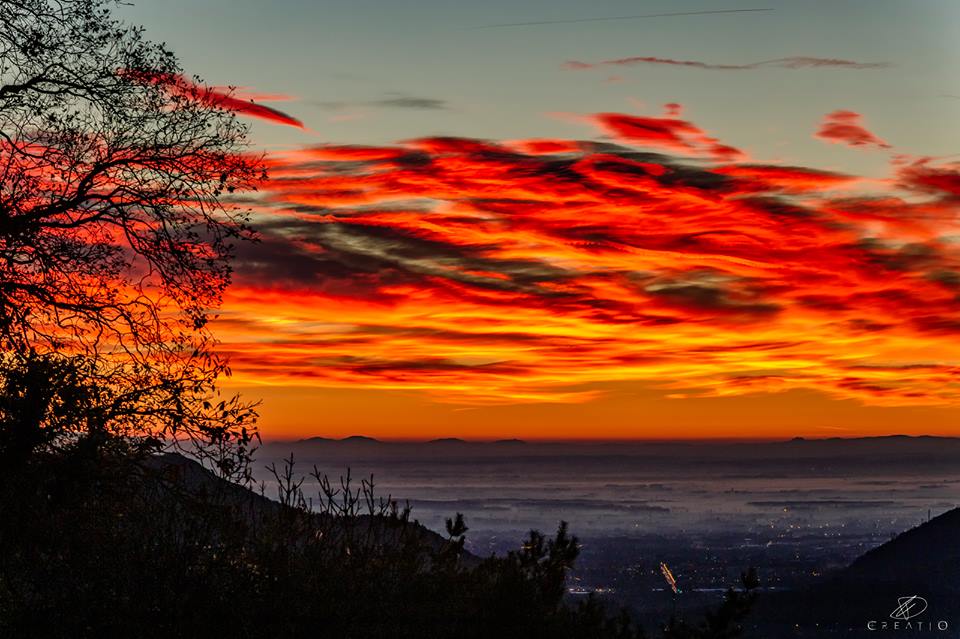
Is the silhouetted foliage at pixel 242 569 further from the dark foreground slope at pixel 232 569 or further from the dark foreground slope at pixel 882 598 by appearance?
the dark foreground slope at pixel 882 598

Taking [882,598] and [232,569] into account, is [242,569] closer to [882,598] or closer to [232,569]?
[232,569]

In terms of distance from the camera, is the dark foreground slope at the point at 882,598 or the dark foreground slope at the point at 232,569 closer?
the dark foreground slope at the point at 232,569

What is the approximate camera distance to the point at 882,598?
13562 centimetres

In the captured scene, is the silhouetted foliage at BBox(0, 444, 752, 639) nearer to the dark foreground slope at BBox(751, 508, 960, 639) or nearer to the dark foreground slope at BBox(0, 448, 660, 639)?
the dark foreground slope at BBox(0, 448, 660, 639)

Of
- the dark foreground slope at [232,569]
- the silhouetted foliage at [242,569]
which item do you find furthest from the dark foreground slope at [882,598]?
the dark foreground slope at [232,569]

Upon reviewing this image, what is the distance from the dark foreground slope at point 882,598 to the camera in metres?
128

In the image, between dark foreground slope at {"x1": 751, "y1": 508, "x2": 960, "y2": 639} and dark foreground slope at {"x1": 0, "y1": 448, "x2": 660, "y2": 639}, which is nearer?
dark foreground slope at {"x1": 0, "y1": 448, "x2": 660, "y2": 639}

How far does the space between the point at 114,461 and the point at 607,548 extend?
177489 mm

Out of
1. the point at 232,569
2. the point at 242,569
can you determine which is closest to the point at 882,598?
the point at 242,569

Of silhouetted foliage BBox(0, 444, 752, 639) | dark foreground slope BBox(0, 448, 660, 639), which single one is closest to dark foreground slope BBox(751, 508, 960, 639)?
silhouetted foliage BBox(0, 444, 752, 639)

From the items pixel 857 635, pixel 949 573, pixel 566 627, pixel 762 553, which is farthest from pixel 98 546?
pixel 762 553

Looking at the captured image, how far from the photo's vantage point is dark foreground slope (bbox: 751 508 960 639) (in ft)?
420

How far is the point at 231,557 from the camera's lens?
15969 millimetres

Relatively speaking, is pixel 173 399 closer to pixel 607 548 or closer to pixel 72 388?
pixel 72 388
